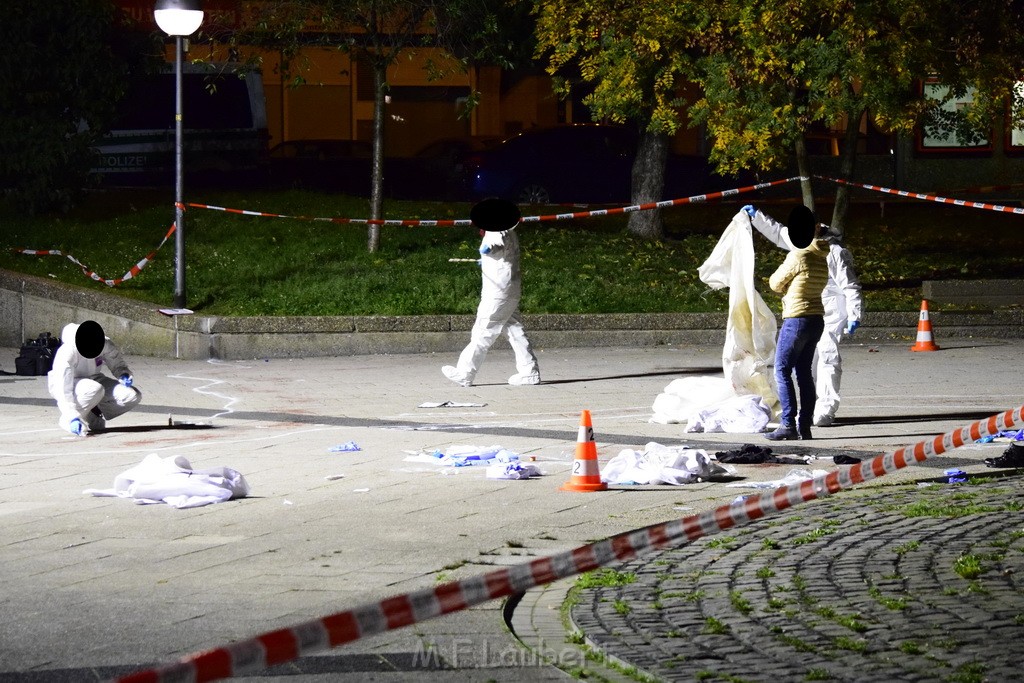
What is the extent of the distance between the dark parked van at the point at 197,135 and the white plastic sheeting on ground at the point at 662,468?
18422 mm

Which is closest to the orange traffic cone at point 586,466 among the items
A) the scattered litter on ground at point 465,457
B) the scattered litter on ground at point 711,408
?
the scattered litter on ground at point 465,457

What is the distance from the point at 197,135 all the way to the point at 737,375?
17187 millimetres

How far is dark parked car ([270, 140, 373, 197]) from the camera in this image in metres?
28.6

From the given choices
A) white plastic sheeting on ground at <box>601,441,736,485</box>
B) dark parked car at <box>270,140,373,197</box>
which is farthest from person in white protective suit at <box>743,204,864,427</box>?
dark parked car at <box>270,140,373,197</box>

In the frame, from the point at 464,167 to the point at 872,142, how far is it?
11926 mm

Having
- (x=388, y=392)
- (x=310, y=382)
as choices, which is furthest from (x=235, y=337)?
(x=388, y=392)

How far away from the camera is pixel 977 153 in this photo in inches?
1249

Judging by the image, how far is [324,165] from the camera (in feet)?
95.9

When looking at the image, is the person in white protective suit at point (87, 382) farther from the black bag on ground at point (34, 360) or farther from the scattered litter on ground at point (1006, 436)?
the scattered litter on ground at point (1006, 436)

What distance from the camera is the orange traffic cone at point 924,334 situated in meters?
16.2

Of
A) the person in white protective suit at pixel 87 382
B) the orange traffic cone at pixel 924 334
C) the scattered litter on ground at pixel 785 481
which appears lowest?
the scattered litter on ground at pixel 785 481

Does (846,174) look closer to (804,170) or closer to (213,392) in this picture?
(804,170)

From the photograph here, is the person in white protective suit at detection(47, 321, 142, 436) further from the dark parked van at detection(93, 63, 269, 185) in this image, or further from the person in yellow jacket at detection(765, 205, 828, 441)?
the dark parked van at detection(93, 63, 269, 185)

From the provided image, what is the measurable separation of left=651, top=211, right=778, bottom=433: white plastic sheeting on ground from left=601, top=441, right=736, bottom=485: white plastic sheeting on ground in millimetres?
1756
